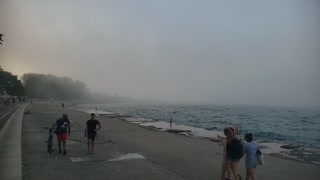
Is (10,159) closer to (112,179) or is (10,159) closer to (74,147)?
(112,179)

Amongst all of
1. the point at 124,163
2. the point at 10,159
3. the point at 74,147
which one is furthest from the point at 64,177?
the point at 74,147

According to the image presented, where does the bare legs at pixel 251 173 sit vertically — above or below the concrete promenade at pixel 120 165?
above

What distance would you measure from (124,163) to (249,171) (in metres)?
4.87

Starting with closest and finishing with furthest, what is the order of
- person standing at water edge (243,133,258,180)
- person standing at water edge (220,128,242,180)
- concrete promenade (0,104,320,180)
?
person standing at water edge (220,128,242,180)
person standing at water edge (243,133,258,180)
concrete promenade (0,104,320,180)

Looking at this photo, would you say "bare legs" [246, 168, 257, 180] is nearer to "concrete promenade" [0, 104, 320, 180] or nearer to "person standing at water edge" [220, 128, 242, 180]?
"person standing at water edge" [220, 128, 242, 180]

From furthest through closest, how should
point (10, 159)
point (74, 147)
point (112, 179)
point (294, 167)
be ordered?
1. point (74, 147)
2. point (294, 167)
3. point (10, 159)
4. point (112, 179)

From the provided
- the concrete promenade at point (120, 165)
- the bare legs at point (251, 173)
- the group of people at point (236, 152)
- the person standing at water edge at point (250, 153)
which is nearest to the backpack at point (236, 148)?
the group of people at point (236, 152)

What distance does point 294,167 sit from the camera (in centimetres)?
1346

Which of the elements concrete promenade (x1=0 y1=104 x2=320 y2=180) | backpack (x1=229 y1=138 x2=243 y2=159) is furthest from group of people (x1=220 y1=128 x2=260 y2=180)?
concrete promenade (x1=0 y1=104 x2=320 y2=180)

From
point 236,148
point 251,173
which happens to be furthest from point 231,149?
point 251,173

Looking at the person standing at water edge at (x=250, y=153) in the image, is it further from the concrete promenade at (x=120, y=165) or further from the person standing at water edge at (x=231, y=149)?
the concrete promenade at (x=120, y=165)

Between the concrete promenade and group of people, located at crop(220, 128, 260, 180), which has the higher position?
group of people, located at crop(220, 128, 260, 180)

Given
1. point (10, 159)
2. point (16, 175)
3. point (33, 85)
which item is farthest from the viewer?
point (33, 85)

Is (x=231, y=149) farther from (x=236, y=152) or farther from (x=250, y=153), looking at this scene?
(x=250, y=153)
